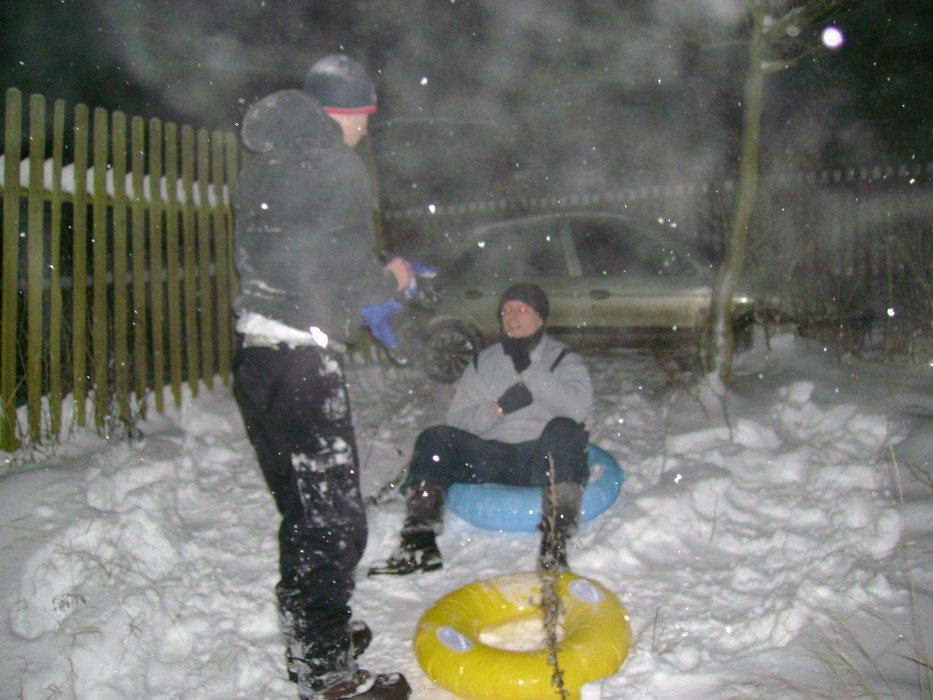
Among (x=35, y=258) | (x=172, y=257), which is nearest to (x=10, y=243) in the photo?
(x=35, y=258)

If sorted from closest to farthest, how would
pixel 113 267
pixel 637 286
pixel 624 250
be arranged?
pixel 113 267 < pixel 637 286 < pixel 624 250

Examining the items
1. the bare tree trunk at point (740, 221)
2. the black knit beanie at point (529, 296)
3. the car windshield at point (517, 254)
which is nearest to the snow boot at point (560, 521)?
the black knit beanie at point (529, 296)

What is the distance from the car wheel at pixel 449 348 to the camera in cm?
720

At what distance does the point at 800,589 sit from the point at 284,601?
1827 mm

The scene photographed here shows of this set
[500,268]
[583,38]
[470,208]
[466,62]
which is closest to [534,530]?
[500,268]

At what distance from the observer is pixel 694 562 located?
332 centimetres

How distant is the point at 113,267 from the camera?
480 centimetres

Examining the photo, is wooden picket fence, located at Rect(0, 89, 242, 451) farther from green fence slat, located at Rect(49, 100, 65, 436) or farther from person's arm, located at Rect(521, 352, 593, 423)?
person's arm, located at Rect(521, 352, 593, 423)

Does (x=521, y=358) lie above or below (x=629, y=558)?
above

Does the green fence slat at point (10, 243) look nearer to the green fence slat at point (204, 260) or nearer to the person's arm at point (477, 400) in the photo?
the green fence slat at point (204, 260)

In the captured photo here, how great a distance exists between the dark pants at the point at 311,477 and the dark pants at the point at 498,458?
4.12ft

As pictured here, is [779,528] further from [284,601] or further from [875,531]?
[284,601]

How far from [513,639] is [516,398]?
1264 millimetres

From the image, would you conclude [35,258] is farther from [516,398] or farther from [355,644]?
[355,644]
